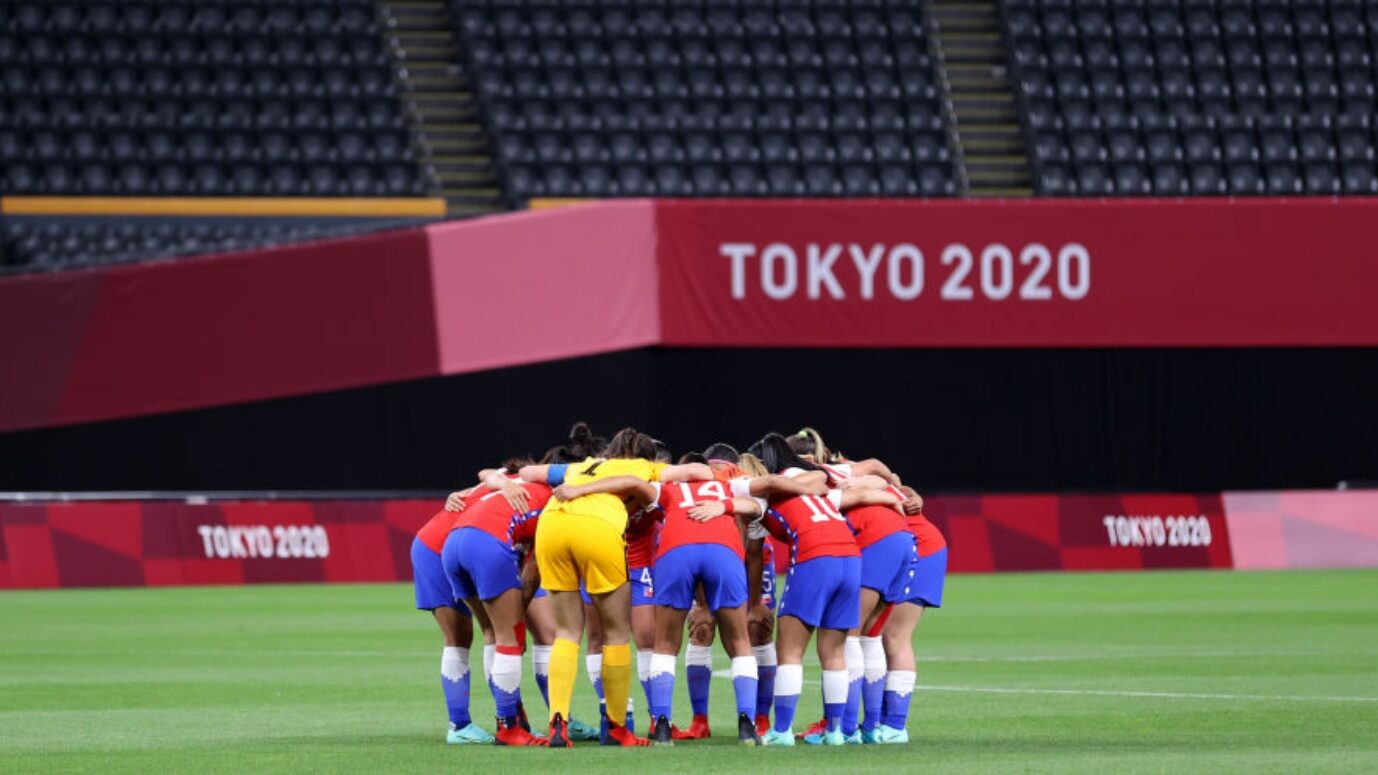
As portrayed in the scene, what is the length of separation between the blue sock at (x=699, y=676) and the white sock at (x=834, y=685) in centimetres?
71

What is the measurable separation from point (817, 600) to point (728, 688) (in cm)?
490

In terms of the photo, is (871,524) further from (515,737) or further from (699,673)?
(515,737)

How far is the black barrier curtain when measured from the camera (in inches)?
1280

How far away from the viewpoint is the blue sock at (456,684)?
13773mm

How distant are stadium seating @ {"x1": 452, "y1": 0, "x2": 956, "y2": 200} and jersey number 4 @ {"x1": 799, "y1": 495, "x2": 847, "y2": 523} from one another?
26.4 metres

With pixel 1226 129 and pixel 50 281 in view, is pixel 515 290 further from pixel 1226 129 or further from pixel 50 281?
pixel 1226 129

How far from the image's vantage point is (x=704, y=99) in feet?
135

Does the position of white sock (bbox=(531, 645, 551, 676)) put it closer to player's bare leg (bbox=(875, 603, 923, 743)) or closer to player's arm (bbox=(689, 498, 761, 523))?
player's arm (bbox=(689, 498, 761, 523))

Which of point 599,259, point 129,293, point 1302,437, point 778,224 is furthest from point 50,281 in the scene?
point 1302,437

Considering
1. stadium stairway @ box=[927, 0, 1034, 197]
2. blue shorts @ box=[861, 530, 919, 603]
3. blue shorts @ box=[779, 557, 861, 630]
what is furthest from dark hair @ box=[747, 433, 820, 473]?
stadium stairway @ box=[927, 0, 1034, 197]

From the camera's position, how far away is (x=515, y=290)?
3231cm

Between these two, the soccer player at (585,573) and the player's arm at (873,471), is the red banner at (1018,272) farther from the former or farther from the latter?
the soccer player at (585,573)

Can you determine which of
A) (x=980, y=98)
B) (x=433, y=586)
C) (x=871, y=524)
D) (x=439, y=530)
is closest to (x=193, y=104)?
(x=980, y=98)

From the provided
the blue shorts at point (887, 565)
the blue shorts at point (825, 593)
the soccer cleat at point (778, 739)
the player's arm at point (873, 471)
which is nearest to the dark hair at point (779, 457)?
the player's arm at point (873, 471)
